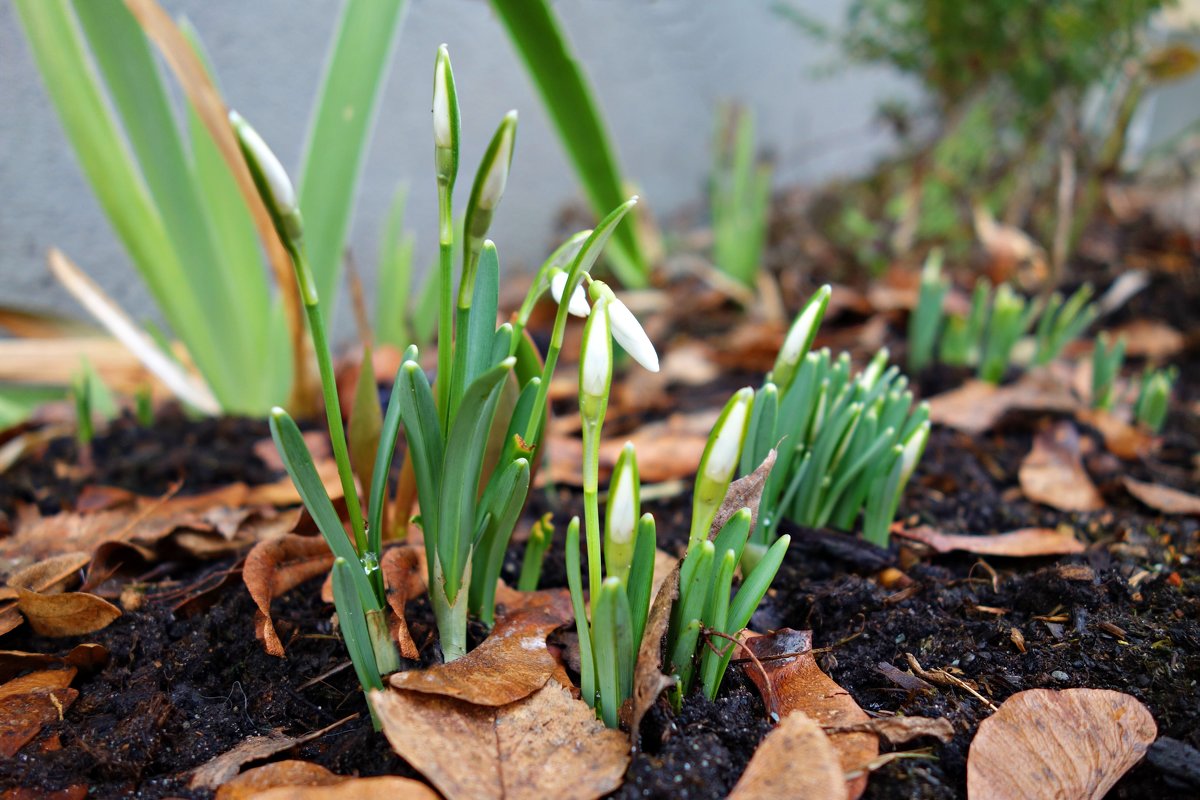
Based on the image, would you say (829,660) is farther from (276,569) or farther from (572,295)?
(276,569)

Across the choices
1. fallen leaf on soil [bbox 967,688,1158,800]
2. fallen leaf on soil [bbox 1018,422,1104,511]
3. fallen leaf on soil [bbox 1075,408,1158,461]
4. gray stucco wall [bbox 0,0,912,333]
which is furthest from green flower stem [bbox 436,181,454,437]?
gray stucco wall [bbox 0,0,912,333]

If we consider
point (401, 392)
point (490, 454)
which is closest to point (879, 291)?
point (490, 454)

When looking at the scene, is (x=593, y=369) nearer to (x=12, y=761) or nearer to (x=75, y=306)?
(x=12, y=761)

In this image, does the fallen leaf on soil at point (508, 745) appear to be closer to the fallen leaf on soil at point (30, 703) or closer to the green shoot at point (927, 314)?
the fallen leaf on soil at point (30, 703)

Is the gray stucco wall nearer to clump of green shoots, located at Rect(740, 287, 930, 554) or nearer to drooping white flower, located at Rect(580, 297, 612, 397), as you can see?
clump of green shoots, located at Rect(740, 287, 930, 554)

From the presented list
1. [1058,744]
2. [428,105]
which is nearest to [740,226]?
[428,105]
